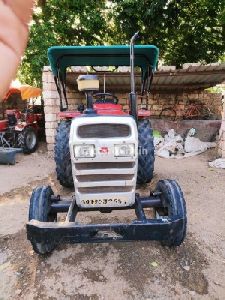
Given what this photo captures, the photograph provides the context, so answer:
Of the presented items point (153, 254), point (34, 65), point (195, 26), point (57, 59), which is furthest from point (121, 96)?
point (153, 254)

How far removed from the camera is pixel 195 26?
12.3 m

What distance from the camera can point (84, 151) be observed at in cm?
305

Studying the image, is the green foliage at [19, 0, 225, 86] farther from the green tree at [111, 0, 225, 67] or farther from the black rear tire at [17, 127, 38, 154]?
the black rear tire at [17, 127, 38, 154]

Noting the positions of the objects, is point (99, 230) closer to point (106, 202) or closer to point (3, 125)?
point (106, 202)

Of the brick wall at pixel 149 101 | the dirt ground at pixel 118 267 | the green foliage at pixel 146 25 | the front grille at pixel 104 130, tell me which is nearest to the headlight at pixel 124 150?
the front grille at pixel 104 130

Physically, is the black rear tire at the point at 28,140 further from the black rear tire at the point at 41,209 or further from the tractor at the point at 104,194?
the black rear tire at the point at 41,209

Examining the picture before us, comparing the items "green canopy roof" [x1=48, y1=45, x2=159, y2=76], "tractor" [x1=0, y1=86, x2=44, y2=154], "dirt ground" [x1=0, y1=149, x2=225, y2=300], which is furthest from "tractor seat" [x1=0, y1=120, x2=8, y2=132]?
"dirt ground" [x1=0, y1=149, x2=225, y2=300]

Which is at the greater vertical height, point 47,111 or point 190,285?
point 47,111

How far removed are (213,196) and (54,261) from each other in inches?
130

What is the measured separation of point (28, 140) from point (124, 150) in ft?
24.6

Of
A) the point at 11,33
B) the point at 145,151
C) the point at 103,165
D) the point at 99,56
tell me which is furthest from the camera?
the point at 99,56

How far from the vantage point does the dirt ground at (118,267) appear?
9.86ft

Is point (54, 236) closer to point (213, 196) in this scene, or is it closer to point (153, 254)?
point (153, 254)

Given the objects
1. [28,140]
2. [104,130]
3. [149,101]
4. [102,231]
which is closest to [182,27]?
[149,101]
